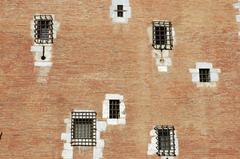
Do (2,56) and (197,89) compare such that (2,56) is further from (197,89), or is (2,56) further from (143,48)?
(197,89)

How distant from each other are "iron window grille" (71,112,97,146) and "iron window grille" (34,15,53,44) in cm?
320

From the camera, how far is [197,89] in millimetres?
19453

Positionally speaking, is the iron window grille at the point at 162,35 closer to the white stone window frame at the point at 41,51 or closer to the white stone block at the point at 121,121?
the white stone block at the point at 121,121

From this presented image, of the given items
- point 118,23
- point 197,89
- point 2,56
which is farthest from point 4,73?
point 197,89

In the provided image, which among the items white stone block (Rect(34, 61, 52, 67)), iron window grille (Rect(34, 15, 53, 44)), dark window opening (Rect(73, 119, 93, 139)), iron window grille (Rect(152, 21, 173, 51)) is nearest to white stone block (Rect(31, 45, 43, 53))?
iron window grille (Rect(34, 15, 53, 44))

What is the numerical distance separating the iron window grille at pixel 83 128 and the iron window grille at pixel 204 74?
4449 mm

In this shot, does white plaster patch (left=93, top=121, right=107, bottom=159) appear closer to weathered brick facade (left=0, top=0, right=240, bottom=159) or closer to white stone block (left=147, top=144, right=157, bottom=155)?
weathered brick facade (left=0, top=0, right=240, bottom=159)

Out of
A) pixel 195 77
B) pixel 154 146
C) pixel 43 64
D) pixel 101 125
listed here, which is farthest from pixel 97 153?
pixel 195 77

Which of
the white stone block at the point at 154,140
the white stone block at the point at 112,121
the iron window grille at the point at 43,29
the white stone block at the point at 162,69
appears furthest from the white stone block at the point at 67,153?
the white stone block at the point at 162,69

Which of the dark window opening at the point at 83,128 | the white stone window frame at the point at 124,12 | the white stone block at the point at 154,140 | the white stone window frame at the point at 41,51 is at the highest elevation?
the white stone window frame at the point at 124,12

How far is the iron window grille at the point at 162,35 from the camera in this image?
19.8 meters

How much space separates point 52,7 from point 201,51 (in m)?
6.25

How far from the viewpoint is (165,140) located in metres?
19.0

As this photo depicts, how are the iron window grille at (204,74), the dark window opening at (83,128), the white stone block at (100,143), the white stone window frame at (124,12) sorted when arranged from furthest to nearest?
the white stone window frame at (124,12)
the iron window grille at (204,74)
the dark window opening at (83,128)
the white stone block at (100,143)
